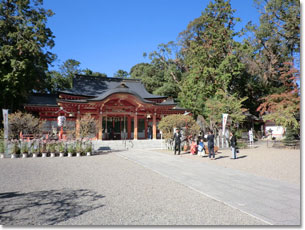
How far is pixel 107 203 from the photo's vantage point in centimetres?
368

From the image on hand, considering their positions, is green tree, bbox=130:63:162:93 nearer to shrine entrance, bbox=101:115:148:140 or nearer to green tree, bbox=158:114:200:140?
shrine entrance, bbox=101:115:148:140

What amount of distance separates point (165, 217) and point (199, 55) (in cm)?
1987

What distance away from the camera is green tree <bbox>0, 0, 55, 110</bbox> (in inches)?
660

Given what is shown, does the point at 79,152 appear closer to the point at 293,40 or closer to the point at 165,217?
the point at 165,217

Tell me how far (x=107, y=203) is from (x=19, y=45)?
17735 millimetres

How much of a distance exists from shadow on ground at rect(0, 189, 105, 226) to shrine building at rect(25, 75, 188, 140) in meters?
12.8

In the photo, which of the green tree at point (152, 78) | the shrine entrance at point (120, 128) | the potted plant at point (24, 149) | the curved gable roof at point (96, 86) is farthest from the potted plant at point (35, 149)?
the green tree at point (152, 78)

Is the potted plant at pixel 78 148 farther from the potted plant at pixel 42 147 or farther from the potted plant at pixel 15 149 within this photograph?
the potted plant at pixel 15 149

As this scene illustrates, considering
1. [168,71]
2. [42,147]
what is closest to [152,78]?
[168,71]

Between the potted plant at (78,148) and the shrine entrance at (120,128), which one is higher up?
the shrine entrance at (120,128)

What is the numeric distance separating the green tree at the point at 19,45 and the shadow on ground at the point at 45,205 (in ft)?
51.4

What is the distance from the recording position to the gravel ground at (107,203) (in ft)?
8.93

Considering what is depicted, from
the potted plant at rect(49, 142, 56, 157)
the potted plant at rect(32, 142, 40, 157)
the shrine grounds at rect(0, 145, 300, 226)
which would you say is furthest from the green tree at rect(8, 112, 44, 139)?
the shrine grounds at rect(0, 145, 300, 226)

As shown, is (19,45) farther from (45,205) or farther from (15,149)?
(45,205)
